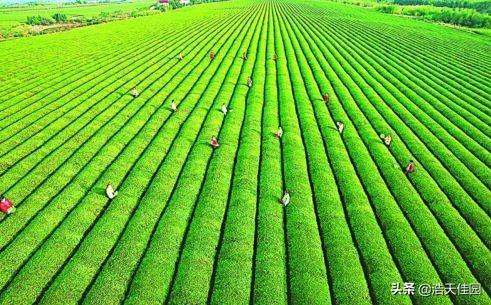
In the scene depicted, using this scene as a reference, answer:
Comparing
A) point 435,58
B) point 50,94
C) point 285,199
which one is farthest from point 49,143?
point 435,58

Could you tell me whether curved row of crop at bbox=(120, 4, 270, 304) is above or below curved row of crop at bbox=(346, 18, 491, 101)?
above

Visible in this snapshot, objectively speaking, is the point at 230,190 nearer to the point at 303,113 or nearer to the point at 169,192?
the point at 169,192

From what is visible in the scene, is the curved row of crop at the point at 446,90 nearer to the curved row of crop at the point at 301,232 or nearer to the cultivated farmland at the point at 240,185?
the cultivated farmland at the point at 240,185

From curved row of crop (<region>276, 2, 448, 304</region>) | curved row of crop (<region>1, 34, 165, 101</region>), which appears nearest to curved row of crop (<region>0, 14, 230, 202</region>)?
curved row of crop (<region>1, 34, 165, 101</region>)

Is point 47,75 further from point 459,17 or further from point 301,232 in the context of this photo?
point 459,17

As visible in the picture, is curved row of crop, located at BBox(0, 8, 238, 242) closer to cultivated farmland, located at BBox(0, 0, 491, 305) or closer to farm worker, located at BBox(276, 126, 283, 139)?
cultivated farmland, located at BBox(0, 0, 491, 305)

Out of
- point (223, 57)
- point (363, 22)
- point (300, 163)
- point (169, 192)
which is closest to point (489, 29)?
point (363, 22)
